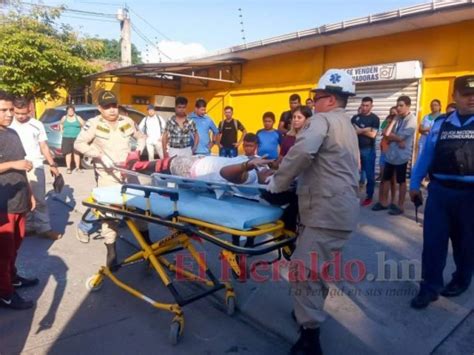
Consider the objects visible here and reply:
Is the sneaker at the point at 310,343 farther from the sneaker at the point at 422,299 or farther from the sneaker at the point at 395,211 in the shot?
the sneaker at the point at 395,211

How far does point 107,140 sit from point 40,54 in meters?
11.8

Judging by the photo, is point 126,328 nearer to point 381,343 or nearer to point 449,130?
point 381,343

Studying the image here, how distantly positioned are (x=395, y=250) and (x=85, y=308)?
10.7 ft

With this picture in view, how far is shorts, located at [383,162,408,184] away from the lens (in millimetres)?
5543

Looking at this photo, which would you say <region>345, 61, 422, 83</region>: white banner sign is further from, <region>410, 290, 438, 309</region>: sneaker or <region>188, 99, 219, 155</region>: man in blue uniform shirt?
<region>410, 290, 438, 309</region>: sneaker

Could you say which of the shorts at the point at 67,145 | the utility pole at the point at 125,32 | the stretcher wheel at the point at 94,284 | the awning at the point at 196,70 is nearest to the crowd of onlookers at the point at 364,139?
the stretcher wheel at the point at 94,284

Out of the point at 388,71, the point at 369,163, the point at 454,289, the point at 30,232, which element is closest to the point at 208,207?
the point at 454,289

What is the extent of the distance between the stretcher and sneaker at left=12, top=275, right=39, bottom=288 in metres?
0.56

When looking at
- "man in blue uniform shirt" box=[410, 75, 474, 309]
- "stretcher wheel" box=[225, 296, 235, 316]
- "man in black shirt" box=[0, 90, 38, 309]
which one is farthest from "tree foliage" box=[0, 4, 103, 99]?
"man in blue uniform shirt" box=[410, 75, 474, 309]

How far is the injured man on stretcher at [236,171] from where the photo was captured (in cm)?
266

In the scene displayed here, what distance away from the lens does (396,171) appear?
18.4 feet

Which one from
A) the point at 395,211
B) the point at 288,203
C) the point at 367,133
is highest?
the point at 367,133

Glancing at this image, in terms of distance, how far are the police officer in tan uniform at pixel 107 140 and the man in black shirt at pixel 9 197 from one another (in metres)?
0.83

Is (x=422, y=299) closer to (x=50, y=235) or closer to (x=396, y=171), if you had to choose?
(x=396, y=171)
